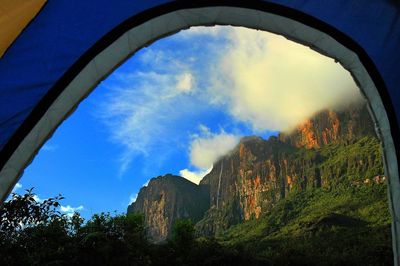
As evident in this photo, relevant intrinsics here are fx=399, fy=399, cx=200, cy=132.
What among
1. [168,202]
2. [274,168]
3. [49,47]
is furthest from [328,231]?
[168,202]

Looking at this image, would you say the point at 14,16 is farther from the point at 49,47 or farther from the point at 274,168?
the point at 274,168

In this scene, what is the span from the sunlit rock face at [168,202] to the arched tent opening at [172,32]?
108 m

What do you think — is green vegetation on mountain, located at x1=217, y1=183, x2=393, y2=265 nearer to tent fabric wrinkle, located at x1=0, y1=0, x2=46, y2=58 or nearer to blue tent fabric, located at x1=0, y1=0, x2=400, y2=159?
blue tent fabric, located at x1=0, y1=0, x2=400, y2=159

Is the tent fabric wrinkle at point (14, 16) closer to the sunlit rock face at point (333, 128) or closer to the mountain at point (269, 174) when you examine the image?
the mountain at point (269, 174)

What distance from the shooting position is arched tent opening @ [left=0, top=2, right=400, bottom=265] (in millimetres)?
1666

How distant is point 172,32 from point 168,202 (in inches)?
4492

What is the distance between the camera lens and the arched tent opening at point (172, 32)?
1666 mm

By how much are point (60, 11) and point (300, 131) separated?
9839 centimetres

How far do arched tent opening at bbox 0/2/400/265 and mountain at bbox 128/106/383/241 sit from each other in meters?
66.6

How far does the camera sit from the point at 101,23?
169cm

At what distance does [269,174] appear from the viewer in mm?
98312

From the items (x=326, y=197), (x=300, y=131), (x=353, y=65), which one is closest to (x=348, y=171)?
(x=326, y=197)

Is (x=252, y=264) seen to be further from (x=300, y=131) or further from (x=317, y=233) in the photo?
(x=300, y=131)

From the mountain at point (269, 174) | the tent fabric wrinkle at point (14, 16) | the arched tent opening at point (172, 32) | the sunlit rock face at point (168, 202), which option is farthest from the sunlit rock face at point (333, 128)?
the tent fabric wrinkle at point (14, 16)
